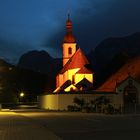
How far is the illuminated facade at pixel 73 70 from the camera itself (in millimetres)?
84938

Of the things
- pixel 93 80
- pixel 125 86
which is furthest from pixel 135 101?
pixel 93 80

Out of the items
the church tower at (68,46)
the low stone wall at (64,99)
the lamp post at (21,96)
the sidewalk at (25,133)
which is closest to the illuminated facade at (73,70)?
the church tower at (68,46)

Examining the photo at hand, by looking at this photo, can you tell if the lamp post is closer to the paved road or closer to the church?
A: the church

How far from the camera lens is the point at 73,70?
90.7 m

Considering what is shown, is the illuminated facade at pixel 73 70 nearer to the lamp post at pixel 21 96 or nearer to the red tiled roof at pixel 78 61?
the red tiled roof at pixel 78 61

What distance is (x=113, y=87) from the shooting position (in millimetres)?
68750

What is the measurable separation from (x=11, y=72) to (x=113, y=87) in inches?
3207

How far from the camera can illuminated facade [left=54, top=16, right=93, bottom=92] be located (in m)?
84.9

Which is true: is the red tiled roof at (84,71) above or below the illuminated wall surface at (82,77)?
above

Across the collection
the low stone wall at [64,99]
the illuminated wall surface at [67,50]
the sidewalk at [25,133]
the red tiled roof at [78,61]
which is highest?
the illuminated wall surface at [67,50]

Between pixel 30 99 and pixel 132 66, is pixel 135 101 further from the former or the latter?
pixel 30 99

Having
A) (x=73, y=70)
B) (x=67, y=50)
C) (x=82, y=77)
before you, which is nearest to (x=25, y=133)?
(x=82, y=77)

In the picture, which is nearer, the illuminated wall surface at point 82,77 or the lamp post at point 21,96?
the illuminated wall surface at point 82,77

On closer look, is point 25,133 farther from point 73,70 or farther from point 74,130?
point 73,70
